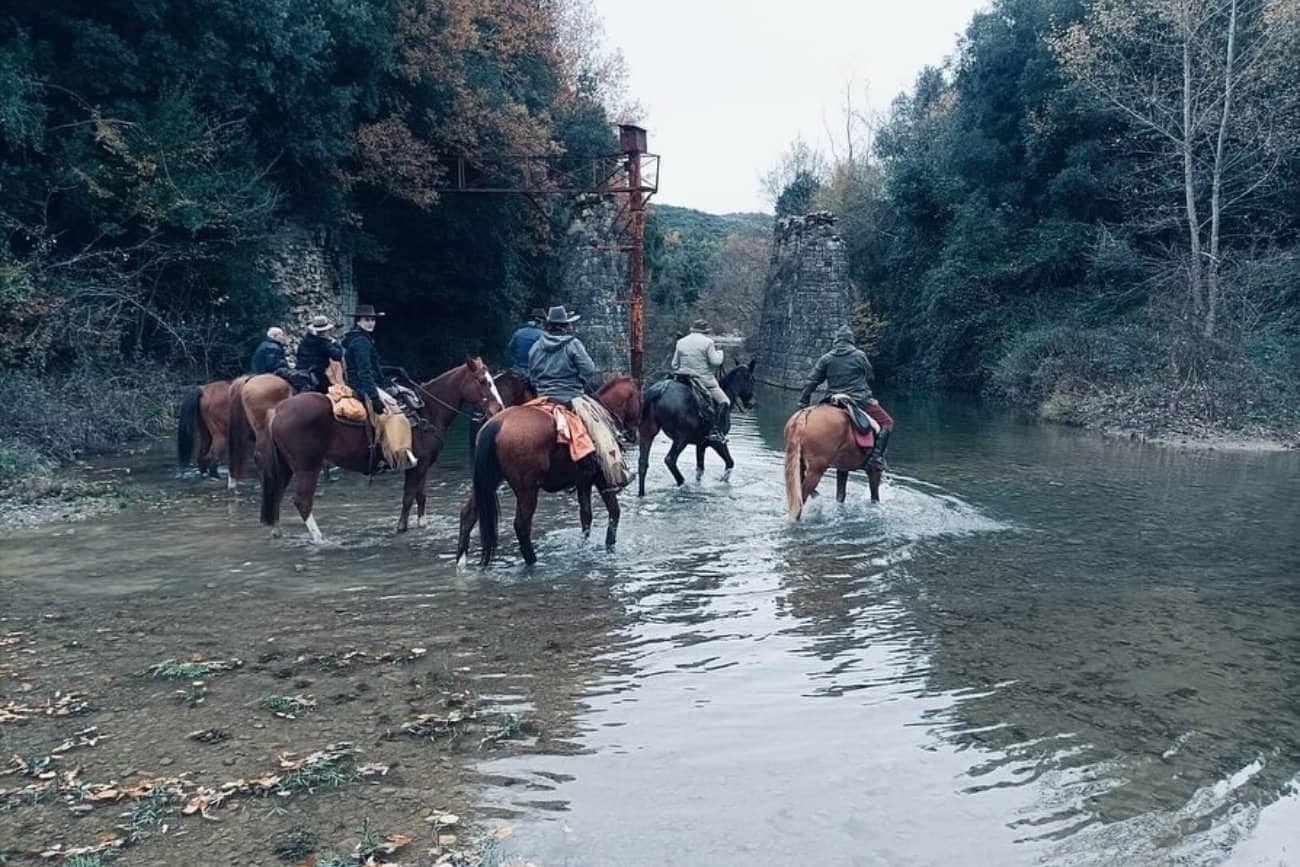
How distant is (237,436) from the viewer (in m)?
12.0

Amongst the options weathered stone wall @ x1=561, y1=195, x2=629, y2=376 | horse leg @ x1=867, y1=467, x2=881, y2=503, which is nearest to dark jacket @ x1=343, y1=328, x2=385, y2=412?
horse leg @ x1=867, y1=467, x2=881, y2=503

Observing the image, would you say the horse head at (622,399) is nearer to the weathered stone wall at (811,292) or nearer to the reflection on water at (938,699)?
the reflection on water at (938,699)

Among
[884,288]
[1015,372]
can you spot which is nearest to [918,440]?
[1015,372]

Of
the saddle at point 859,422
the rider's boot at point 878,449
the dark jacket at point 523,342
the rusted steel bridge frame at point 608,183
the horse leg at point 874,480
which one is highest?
the rusted steel bridge frame at point 608,183

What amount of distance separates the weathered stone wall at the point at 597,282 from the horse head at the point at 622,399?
1950 centimetres

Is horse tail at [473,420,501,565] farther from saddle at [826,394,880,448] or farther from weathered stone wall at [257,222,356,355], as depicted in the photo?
weathered stone wall at [257,222,356,355]


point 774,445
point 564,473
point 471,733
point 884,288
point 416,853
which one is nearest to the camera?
point 416,853

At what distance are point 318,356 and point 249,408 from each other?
1.69 m

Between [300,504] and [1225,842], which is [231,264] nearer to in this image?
[300,504]

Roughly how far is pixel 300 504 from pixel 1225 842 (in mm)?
8007

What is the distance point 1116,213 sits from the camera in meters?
29.2

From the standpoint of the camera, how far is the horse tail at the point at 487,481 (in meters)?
8.16

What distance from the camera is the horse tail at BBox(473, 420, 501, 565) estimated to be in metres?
8.16

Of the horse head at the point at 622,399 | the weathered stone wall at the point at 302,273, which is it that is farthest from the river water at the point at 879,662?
the weathered stone wall at the point at 302,273
